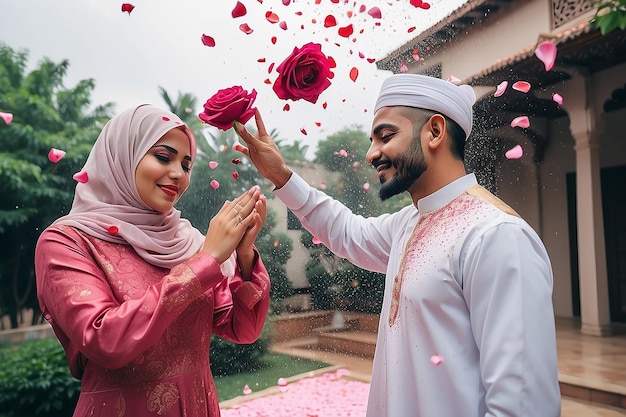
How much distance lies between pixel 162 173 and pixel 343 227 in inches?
33.2

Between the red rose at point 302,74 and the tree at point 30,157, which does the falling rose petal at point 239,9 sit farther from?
the tree at point 30,157

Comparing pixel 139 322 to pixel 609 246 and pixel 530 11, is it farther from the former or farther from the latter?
pixel 609 246

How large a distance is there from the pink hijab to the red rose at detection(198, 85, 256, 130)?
4.6 inches

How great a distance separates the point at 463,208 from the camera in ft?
4.91

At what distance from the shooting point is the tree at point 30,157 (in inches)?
253

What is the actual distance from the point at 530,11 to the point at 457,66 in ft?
4.52

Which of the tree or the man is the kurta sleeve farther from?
the tree

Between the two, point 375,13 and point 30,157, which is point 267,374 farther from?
point 30,157

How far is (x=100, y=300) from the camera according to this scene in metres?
1.27

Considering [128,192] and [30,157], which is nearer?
[128,192]

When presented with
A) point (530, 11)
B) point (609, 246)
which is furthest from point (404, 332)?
point (609, 246)

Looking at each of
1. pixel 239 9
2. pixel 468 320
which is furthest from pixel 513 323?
pixel 239 9

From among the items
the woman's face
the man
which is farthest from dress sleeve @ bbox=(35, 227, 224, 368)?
the man

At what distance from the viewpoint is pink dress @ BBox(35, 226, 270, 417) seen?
1.23 metres
